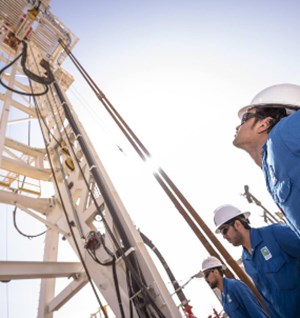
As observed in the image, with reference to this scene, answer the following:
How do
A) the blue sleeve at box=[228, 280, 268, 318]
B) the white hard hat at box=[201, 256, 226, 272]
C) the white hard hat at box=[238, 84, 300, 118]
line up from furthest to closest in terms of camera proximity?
the white hard hat at box=[201, 256, 226, 272] → the blue sleeve at box=[228, 280, 268, 318] → the white hard hat at box=[238, 84, 300, 118]

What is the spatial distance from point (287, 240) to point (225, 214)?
0.80 m

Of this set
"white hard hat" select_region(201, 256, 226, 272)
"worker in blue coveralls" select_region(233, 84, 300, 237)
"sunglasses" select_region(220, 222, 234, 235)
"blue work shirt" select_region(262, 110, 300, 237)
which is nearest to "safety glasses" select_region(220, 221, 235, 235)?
"sunglasses" select_region(220, 222, 234, 235)

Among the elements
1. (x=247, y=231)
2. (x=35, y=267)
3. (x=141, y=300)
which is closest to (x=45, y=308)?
(x=35, y=267)

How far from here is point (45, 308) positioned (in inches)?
117

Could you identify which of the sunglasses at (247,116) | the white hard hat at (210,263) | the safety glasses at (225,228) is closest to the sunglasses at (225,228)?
the safety glasses at (225,228)

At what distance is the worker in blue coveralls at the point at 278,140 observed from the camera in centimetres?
105

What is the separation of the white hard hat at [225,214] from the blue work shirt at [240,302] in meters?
0.76

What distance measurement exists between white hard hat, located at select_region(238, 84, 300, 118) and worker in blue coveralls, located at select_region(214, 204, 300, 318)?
1323 mm

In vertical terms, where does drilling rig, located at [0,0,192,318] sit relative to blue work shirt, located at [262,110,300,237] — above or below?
below

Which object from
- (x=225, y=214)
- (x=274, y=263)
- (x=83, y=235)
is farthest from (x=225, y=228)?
(x=83, y=235)

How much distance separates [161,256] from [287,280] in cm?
251

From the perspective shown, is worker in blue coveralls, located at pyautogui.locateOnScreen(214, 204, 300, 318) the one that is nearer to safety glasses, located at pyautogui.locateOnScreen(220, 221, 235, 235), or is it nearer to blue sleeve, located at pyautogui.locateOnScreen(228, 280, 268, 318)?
safety glasses, located at pyautogui.locateOnScreen(220, 221, 235, 235)

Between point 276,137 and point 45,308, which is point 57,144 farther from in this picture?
point 276,137

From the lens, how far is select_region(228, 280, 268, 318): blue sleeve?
2754mm
